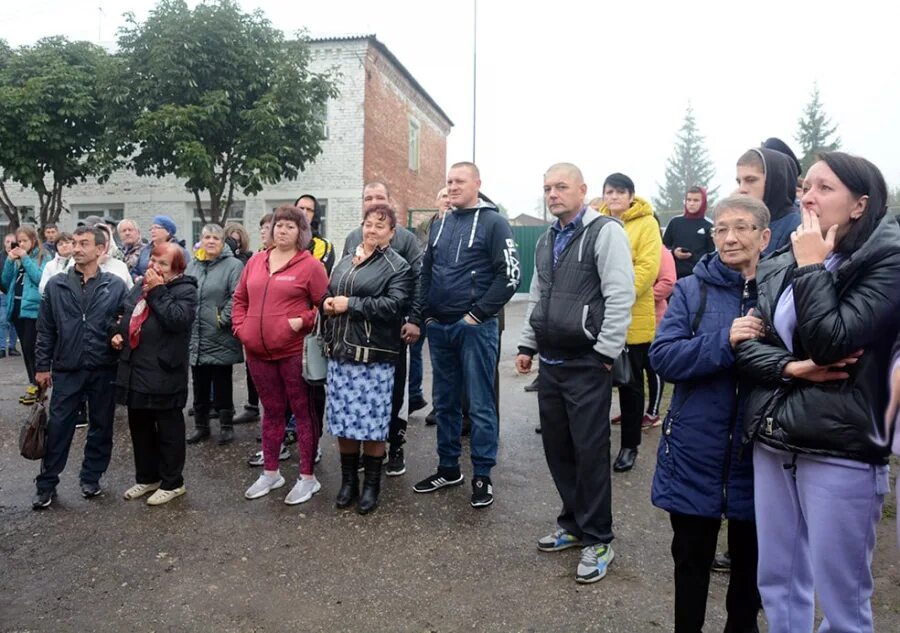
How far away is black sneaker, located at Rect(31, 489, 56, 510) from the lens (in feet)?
14.5

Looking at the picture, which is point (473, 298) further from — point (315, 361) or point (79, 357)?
point (79, 357)

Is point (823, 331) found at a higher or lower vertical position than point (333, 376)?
higher

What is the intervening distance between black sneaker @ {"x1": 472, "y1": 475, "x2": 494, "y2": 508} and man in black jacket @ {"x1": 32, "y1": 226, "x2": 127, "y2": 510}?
2721 millimetres

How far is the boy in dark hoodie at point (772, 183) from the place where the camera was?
3.22 metres

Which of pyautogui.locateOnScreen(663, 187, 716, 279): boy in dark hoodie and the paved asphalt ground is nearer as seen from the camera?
the paved asphalt ground

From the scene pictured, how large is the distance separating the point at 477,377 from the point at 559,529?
1.10 meters

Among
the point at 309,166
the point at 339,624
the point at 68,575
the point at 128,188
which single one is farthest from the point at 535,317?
the point at 128,188

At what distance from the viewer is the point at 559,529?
3807 millimetres

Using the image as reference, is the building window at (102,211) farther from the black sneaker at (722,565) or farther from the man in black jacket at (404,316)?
the black sneaker at (722,565)


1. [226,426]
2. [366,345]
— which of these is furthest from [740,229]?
[226,426]

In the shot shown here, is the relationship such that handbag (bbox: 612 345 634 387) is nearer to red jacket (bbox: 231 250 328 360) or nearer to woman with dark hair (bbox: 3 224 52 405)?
red jacket (bbox: 231 250 328 360)

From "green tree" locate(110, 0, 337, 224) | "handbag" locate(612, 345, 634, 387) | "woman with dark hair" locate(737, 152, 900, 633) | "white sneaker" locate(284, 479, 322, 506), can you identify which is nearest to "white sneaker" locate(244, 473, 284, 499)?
"white sneaker" locate(284, 479, 322, 506)

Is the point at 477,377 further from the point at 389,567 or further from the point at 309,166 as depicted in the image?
the point at 309,166

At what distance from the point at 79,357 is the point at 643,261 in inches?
168
